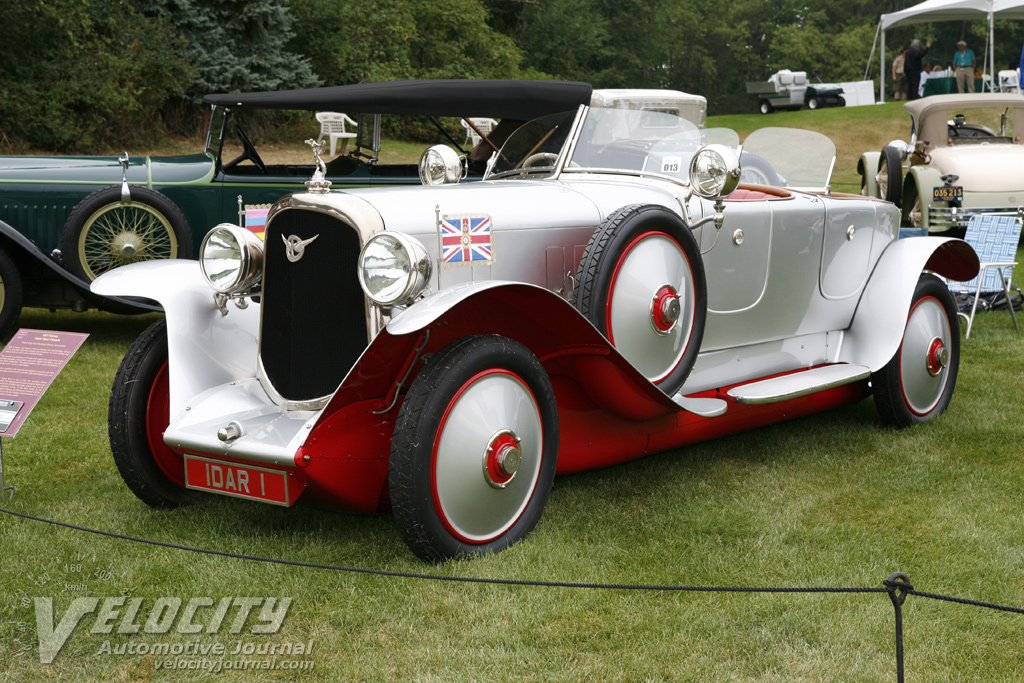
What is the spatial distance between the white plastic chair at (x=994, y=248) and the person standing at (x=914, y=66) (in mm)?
18602

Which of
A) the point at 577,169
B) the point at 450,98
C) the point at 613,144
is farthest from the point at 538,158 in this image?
the point at 450,98

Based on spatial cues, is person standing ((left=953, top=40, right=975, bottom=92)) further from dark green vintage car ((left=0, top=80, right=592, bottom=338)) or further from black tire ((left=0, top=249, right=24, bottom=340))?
black tire ((left=0, top=249, right=24, bottom=340))

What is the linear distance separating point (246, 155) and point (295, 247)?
5.02m

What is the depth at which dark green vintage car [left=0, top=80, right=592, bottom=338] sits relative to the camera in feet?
22.7

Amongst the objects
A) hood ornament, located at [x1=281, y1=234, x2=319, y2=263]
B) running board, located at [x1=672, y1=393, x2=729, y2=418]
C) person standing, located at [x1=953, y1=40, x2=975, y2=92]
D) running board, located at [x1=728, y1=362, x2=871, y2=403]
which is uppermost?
person standing, located at [x1=953, y1=40, x2=975, y2=92]

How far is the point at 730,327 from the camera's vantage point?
14.5ft

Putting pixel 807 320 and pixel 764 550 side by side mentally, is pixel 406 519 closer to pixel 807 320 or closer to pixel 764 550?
pixel 764 550

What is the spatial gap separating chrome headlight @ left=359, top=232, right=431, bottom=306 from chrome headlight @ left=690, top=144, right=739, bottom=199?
1446mm

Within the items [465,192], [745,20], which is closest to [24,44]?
[465,192]

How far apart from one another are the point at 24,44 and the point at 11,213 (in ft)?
36.9

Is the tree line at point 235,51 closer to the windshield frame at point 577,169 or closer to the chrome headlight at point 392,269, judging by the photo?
the windshield frame at point 577,169

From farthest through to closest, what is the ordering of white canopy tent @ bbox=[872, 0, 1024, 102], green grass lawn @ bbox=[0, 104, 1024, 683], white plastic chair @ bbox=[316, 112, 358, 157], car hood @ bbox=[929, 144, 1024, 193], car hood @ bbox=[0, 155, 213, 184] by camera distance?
1. white canopy tent @ bbox=[872, 0, 1024, 102]
2. car hood @ bbox=[929, 144, 1024, 193]
3. white plastic chair @ bbox=[316, 112, 358, 157]
4. car hood @ bbox=[0, 155, 213, 184]
5. green grass lawn @ bbox=[0, 104, 1024, 683]

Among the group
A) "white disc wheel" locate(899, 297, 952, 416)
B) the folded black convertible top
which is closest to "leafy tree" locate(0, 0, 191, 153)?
the folded black convertible top

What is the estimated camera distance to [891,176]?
11.3m
